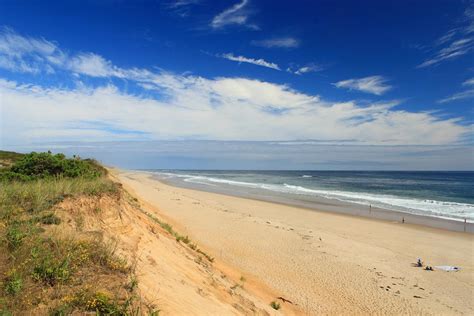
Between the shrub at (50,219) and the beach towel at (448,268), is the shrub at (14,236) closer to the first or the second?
the shrub at (50,219)

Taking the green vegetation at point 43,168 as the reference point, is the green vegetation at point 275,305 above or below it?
below

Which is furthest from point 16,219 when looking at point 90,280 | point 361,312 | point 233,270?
point 361,312

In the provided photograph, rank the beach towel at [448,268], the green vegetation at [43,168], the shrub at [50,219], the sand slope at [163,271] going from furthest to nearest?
the beach towel at [448,268]
the green vegetation at [43,168]
the shrub at [50,219]
the sand slope at [163,271]

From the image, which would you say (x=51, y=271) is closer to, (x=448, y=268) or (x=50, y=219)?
(x=50, y=219)

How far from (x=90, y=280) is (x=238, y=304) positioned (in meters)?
3.35

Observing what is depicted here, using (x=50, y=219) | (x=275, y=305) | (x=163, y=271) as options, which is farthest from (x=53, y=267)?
(x=275, y=305)

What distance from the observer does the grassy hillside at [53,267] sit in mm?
4020

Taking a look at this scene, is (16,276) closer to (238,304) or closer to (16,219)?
(16,219)

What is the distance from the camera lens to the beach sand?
931 centimetres

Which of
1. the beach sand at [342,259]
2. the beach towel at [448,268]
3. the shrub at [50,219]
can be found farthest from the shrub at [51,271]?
the beach towel at [448,268]

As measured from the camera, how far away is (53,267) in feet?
15.0

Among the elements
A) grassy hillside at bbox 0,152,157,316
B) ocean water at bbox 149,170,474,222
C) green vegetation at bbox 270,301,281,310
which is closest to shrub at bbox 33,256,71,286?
grassy hillside at bbox 0,152,157,316

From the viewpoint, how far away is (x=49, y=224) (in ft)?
20.8

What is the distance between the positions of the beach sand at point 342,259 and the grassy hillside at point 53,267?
5359mm
